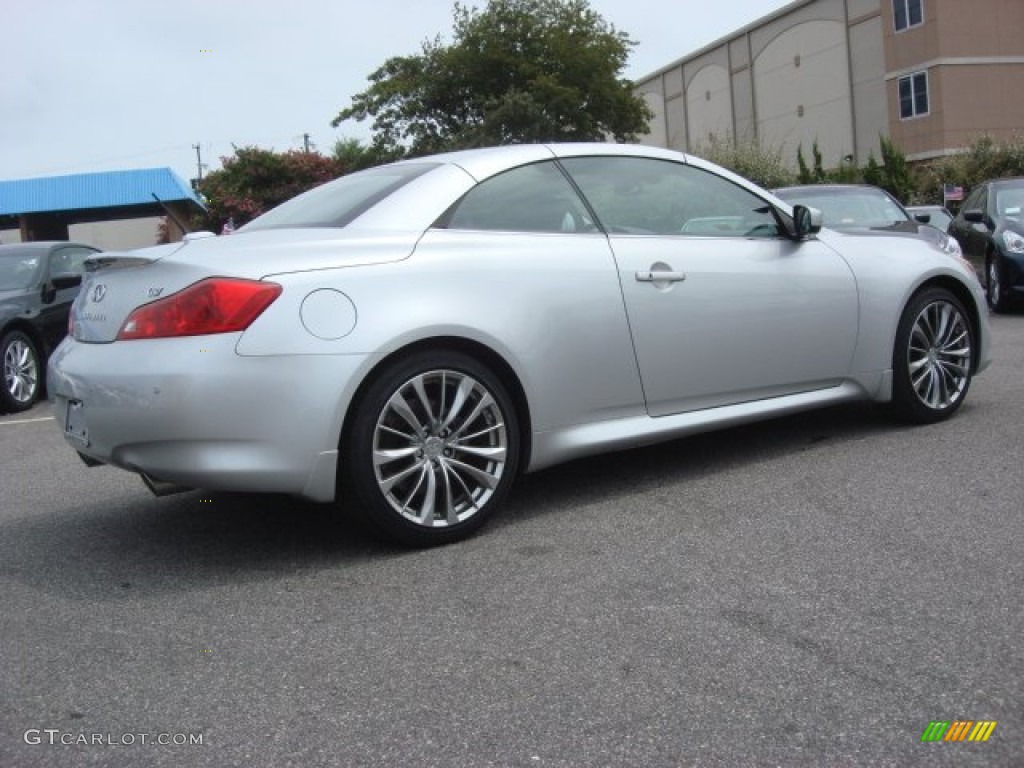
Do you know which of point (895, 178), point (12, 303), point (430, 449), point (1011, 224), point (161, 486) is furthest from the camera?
point (895, 178)

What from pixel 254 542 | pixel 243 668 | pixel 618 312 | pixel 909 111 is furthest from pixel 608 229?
pixel 909 111

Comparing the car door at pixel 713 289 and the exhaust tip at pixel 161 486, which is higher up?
the car door at pixel 713 289

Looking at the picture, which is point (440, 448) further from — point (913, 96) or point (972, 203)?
point (913, 96)

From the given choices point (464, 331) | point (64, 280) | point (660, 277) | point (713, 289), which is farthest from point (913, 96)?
point (464, 331)

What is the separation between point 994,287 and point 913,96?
32858mm

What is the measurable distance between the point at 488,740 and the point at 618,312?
220cm

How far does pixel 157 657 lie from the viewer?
9.74 ft

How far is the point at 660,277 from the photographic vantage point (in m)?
4.39

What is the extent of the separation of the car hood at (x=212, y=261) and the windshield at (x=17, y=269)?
628 centimetres

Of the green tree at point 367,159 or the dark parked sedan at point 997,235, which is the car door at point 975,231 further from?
the green tree at point 367,159

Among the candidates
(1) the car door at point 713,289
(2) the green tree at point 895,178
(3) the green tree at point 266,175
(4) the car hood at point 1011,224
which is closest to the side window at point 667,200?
(1) the car door at point 713,289

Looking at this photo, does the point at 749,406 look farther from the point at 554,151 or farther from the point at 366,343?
the point at 366,343

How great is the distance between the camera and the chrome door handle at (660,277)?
434cm

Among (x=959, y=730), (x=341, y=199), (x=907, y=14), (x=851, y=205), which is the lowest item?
(x=959, y=730)
